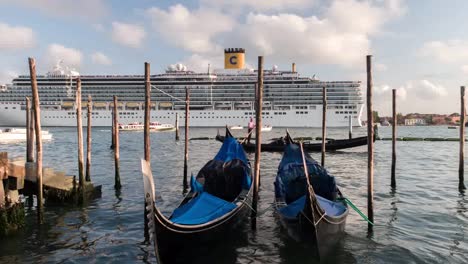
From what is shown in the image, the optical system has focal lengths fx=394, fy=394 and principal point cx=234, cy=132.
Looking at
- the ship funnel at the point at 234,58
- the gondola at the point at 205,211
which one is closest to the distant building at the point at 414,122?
the ship funnel at the point at 234,58

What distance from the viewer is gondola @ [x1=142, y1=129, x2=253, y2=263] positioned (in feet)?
17.8

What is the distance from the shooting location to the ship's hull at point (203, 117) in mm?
60812

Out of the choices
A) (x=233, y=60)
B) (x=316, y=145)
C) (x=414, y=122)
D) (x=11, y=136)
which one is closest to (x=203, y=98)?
(x=233, y=60)

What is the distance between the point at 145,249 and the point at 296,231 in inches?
106

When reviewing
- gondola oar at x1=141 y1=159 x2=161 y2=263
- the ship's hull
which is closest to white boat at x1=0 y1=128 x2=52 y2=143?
the ship's hull

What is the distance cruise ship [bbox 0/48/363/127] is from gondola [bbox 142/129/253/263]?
4991 cm

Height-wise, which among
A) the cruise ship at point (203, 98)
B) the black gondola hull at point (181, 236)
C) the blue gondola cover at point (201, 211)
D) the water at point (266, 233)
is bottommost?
the water at point (266, 233)

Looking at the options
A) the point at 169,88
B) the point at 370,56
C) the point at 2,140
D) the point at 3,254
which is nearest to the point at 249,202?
the point at 370,56

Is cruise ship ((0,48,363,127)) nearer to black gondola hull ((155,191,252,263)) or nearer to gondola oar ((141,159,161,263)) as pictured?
black gondola hull ((155,191,252,263))

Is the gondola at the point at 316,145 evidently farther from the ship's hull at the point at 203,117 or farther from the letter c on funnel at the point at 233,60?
the letter c on funnel at the point at 233,60

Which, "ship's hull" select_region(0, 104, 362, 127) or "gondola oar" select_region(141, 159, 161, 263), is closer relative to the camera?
"gondola oar" select_region(141, 159, 161, 263)

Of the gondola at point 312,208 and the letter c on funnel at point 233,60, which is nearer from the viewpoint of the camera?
the gondola at point 312,208

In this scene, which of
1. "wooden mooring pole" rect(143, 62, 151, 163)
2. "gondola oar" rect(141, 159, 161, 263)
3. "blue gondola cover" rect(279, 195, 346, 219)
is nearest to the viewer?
"gondola oar" rect(141, 159, 161, 263)

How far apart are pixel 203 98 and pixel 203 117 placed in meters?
3.08
